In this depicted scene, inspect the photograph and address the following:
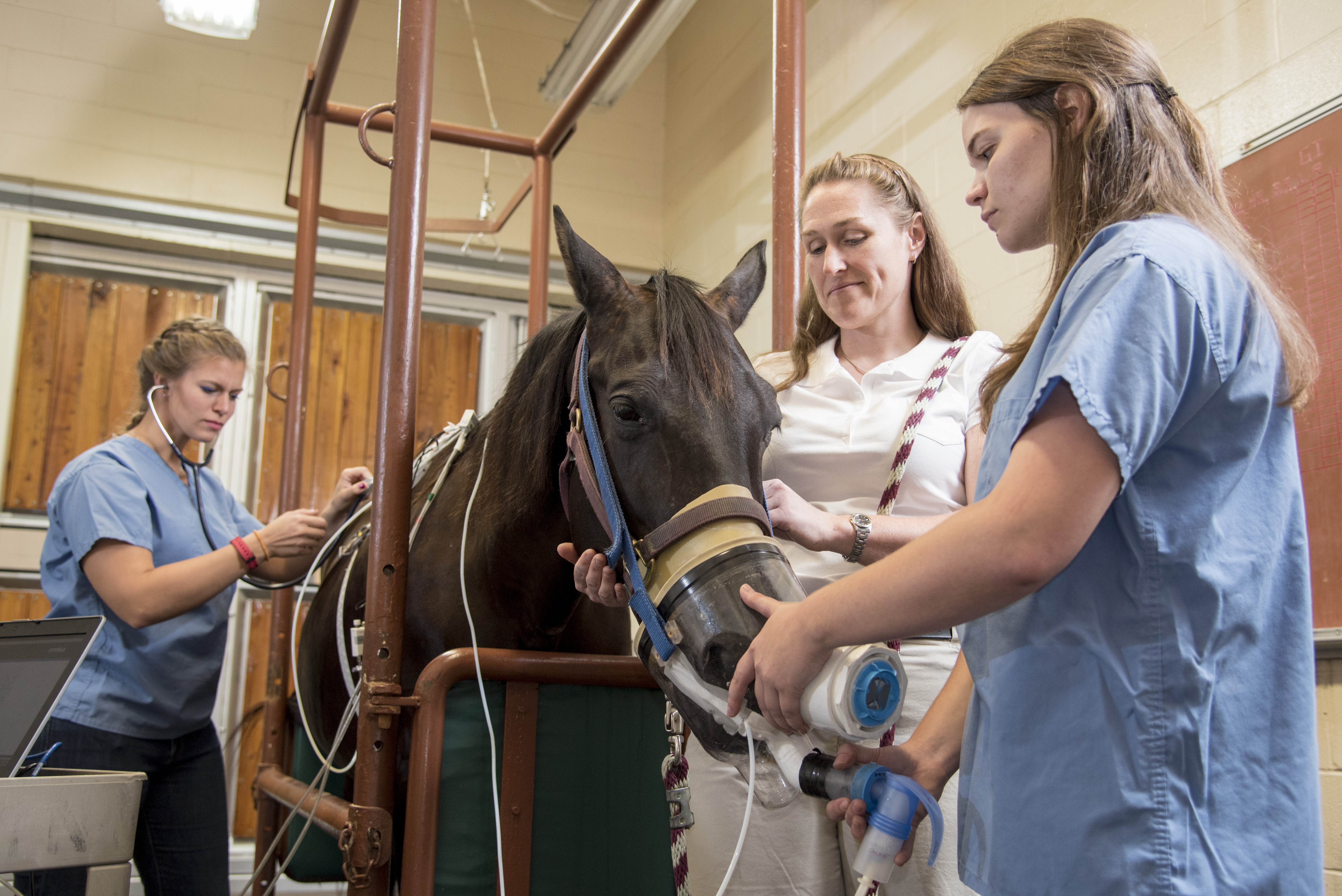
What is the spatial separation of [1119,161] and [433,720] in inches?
40.6

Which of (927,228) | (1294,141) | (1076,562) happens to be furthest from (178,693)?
(1294,141)

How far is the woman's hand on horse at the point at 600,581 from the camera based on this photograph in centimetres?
115

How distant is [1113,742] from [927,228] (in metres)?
0.94

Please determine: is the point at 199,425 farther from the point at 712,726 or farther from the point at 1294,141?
the point at 1294,141

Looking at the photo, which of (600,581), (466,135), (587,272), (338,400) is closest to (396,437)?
(587,272)

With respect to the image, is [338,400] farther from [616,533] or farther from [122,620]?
[616,533]

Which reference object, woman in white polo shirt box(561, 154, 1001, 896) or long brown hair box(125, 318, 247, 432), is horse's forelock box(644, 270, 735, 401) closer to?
woman in white polo shirt box(561, 154, 1001, 896)

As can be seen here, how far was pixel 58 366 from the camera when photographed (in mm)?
4227

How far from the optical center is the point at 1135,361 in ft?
2.06

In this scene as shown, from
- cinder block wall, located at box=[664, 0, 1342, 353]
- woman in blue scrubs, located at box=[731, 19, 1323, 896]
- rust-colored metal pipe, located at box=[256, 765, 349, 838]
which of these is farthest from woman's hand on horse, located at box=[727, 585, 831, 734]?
rust-colored metal pipe, located at box=[256, 765, 349, 838]

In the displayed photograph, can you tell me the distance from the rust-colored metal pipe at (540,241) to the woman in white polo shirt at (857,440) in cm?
124

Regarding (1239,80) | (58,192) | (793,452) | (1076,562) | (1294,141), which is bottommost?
(1076,562)

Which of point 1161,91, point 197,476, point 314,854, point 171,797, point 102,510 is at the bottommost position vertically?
point 314,854

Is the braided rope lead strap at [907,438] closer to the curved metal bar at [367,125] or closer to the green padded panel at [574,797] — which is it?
the green padded panel at [574,797]
